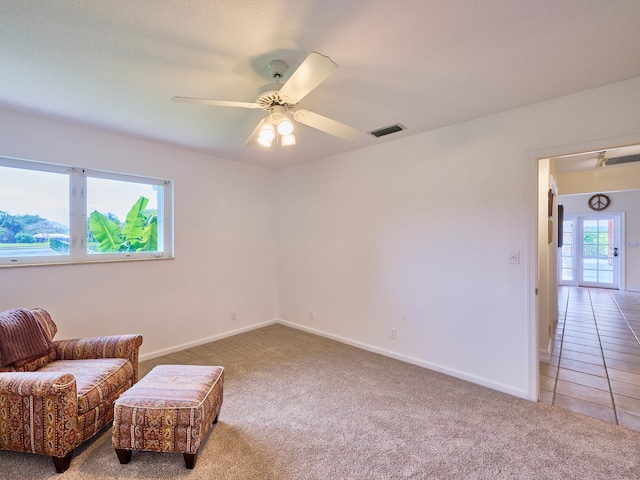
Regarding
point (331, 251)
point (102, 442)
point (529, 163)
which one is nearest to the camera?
point (102, 442)

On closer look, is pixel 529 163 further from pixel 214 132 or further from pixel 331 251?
pixel 214 132

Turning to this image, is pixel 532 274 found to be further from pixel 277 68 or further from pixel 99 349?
pixel 99 349

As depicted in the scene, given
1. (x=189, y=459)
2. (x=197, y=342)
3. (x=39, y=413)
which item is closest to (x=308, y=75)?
A: (x=189, y=459)

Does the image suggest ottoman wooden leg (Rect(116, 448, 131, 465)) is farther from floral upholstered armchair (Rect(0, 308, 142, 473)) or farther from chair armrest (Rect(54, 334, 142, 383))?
chair armrest (Rect(54, 334, 142, 383))

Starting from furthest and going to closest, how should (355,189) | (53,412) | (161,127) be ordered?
(355,189), (161,127), (53,412)

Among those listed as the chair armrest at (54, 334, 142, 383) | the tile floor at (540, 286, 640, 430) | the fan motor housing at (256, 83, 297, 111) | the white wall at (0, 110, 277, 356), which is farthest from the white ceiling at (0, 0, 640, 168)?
the tile floor at (540, 286, 640, 430)

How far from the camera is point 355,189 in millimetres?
3705

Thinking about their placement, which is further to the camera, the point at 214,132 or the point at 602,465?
the point at 214,132

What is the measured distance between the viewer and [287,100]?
1.74m

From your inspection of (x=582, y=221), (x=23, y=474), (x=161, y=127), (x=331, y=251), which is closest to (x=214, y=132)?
(x=161, y=127)

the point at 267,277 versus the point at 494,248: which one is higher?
the point at 494,248

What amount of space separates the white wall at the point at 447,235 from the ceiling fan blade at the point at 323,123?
4.37ft

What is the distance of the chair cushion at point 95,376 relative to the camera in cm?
184

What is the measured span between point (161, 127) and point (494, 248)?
336cm
